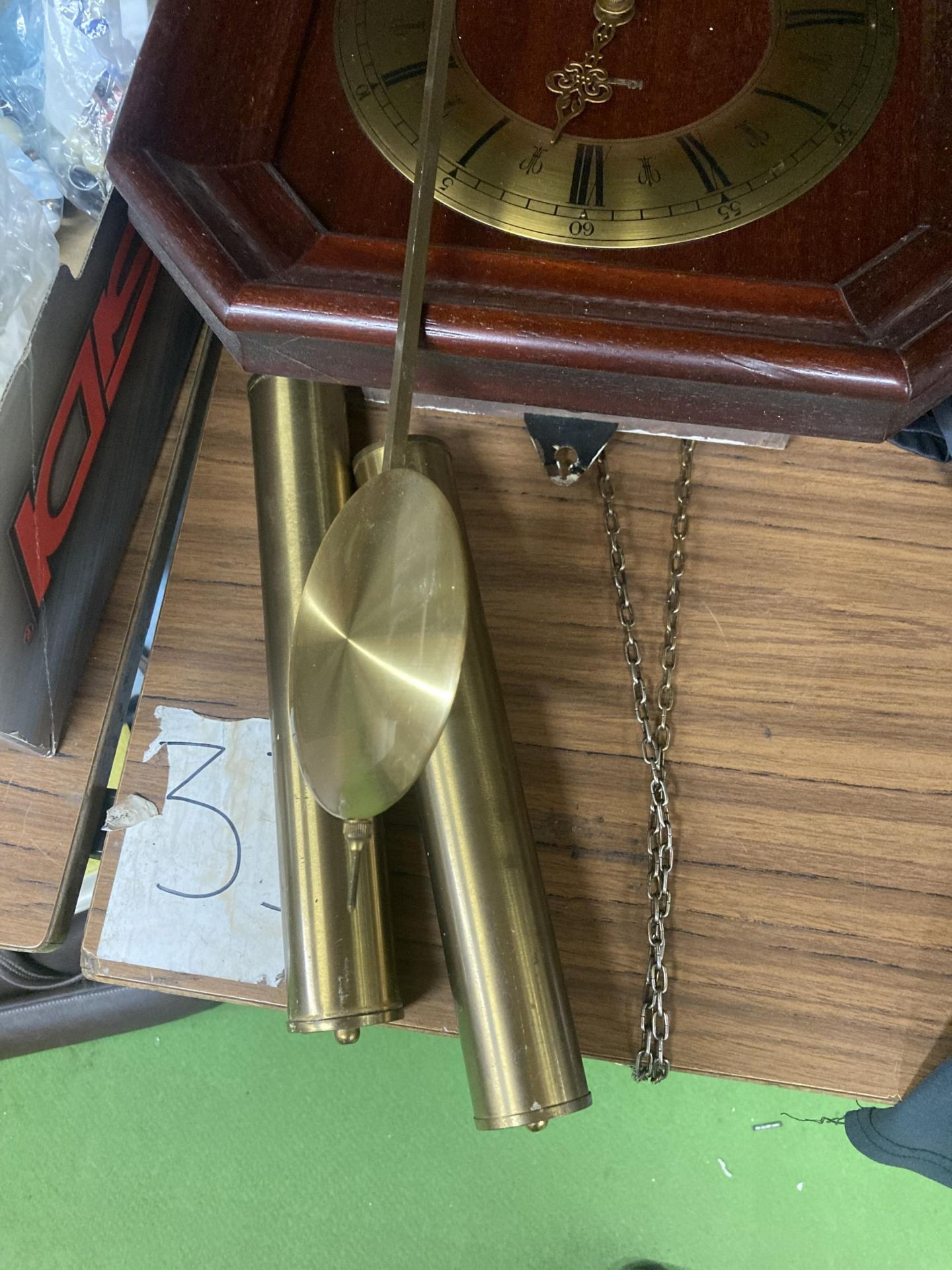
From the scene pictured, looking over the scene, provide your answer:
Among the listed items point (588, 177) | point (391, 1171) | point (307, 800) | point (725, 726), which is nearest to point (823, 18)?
point (588, 177)

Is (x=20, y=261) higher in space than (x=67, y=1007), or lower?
higher

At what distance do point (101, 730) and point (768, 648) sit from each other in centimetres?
45

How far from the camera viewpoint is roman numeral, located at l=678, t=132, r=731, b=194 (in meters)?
0.52

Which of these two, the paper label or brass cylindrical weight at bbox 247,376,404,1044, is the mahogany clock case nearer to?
brass cylindrical weight at bbox 247,376,404,1044

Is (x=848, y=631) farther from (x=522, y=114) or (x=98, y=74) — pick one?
(x=98, y=74)

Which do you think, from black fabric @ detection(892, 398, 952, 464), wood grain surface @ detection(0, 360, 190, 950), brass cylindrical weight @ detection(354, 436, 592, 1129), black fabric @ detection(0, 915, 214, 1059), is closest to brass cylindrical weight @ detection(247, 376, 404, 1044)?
brass cylindrical weight @ detection(354, 436, 592, 1129)

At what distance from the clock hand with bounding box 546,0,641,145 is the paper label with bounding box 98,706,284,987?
1.32ft

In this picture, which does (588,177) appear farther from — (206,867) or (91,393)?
(206,867)

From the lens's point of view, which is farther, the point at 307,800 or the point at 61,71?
the point at 61,71

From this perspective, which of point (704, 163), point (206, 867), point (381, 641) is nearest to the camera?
point (381, 641)

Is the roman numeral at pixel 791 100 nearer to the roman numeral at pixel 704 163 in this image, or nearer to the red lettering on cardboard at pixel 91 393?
the roman numeral at pixel 704 163

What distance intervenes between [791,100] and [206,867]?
1.80 feet

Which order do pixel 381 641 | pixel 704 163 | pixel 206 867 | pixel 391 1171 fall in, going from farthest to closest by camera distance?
pixel 391 1171 < pixel 206 867 < pixel 704 163 < pixel 381 641

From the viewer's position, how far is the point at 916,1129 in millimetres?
608
